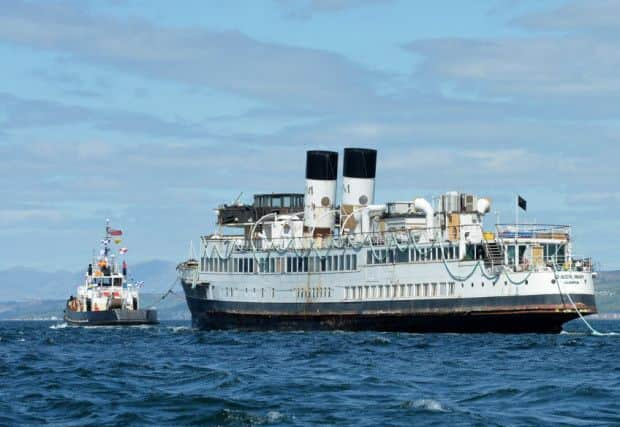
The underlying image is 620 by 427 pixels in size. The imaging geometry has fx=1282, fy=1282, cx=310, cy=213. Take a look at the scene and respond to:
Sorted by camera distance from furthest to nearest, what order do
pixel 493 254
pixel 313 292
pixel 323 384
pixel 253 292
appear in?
pixel 253 292, pixel 313 292, pixel 493 254, pixel 323 384

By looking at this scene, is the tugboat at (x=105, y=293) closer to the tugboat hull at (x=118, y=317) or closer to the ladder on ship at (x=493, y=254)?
the tugboat hull at (x=118, y=317)

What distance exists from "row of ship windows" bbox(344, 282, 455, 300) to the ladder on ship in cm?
295

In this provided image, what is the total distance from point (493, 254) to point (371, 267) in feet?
35.0

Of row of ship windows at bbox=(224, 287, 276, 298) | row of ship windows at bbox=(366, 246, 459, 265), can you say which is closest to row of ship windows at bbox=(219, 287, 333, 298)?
row of ship windows at bbox=(224, 287, 276, 298)

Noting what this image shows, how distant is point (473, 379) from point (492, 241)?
33300 millimetres

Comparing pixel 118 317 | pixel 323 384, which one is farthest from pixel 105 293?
pixel 323 384

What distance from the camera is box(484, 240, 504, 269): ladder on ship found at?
7812 cm

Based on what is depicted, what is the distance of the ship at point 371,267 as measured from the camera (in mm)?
77250

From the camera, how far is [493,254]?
78.6 m

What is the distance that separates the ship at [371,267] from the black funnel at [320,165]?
0.10 metres

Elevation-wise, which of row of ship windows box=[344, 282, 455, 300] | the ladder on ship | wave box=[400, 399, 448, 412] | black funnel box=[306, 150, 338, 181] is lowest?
wave box=[400, 399, 448, 412]

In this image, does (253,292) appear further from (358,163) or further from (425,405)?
(425,405)

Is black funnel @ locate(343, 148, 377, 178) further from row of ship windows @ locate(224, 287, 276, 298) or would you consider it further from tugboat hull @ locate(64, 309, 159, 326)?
tugboat hull @ locate(64, 309, 159, 326)

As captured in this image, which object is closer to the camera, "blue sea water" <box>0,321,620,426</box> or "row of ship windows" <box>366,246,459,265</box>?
"blue sea water" <box>0,321,620,426</box>
